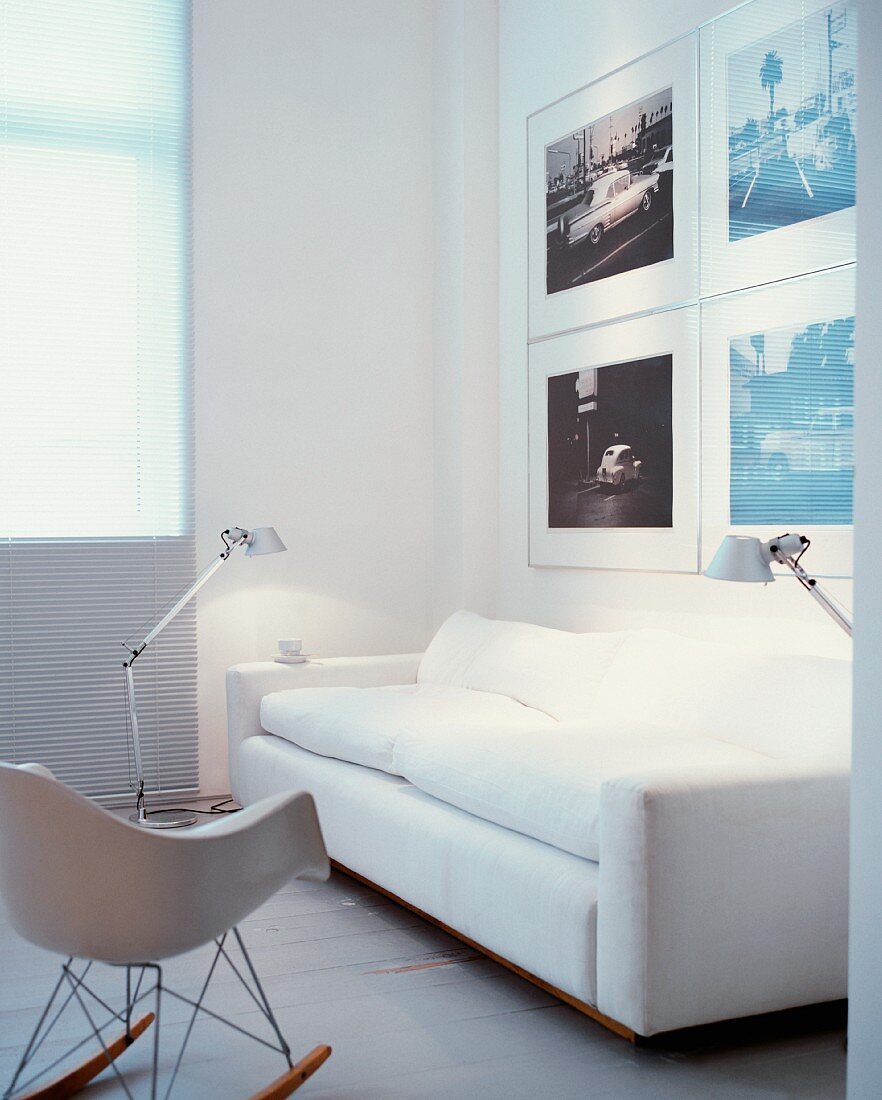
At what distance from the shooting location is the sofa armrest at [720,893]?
2594mm

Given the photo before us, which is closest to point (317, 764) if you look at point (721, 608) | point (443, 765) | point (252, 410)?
point (443, 765)

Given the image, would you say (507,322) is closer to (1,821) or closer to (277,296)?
(277,296)

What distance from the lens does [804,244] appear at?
3.71m

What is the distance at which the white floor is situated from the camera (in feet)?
8.29

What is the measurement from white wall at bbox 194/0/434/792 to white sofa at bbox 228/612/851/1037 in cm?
112

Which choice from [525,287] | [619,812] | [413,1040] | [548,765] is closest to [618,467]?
[525,287]

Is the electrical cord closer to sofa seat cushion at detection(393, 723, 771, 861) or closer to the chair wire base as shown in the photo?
sofa seat cushion at detection(393, 723, 771, 861)

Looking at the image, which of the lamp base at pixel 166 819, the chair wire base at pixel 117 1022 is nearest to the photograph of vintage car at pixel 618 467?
the lamp base at pixel 166 819

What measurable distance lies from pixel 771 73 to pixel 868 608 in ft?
7.87

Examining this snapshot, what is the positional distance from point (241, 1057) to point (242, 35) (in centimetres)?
425

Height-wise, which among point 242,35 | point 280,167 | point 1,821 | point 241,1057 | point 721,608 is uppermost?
point 242,35

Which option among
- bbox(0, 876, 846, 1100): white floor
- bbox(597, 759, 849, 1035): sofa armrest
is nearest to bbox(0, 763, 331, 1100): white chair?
bbox(0, 876, 846, 1100): white floor

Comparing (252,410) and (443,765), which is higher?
(252,410)

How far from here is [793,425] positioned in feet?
12.3
